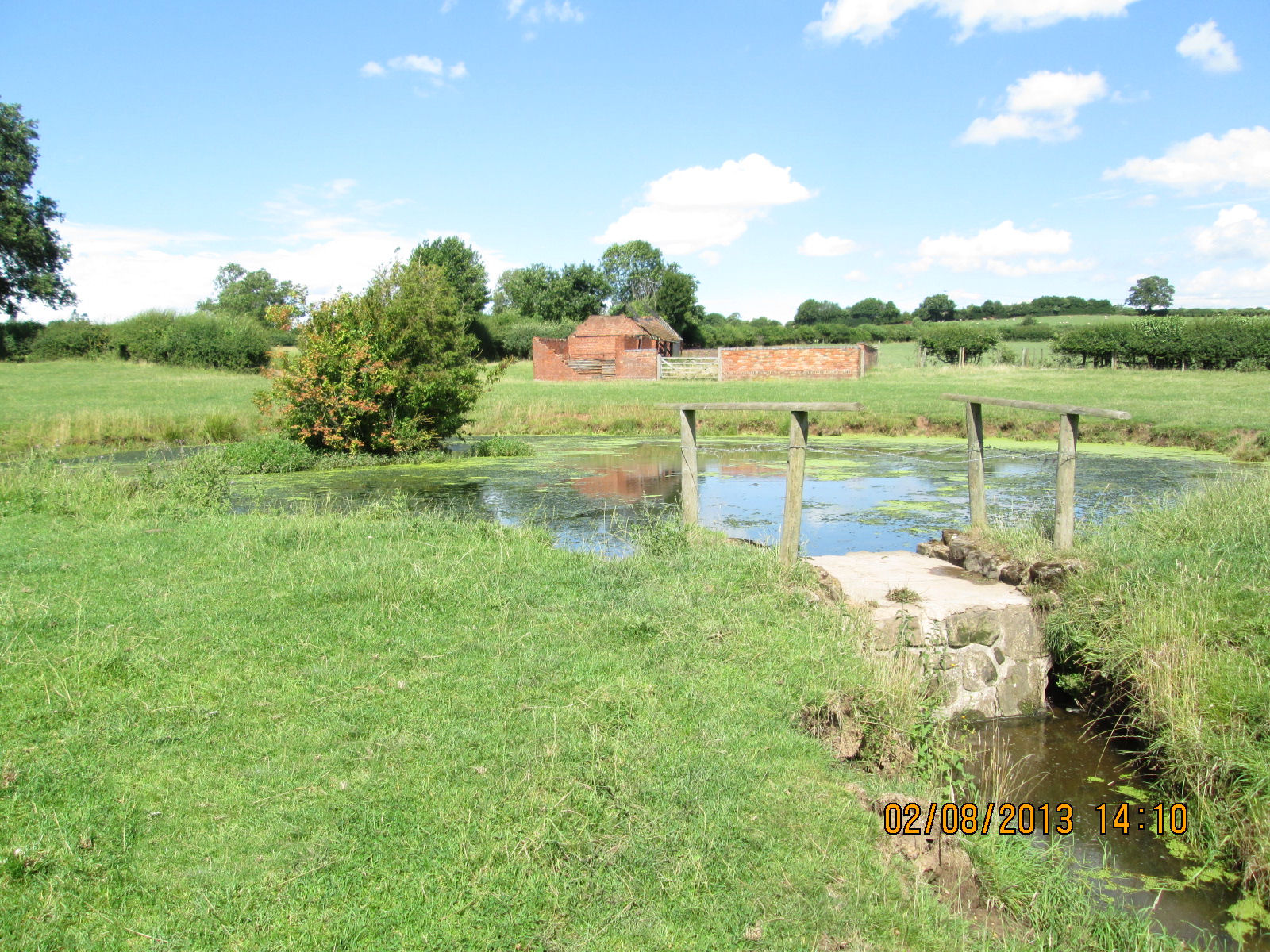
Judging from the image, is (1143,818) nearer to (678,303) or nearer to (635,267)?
(678,303)

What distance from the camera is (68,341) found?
1855 inches

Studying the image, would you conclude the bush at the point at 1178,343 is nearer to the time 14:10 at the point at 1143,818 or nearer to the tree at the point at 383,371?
the tree at the point at 383,371

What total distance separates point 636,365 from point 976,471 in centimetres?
4327

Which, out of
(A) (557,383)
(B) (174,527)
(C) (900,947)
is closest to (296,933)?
(C) (900,947)

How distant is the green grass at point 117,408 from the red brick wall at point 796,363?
951 inches

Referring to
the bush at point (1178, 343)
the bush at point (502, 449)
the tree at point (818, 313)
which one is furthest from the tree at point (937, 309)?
the bush at point (502, 449)

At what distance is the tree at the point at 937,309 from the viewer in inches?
3841

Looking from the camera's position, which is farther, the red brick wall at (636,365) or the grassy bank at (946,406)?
the red brick wall at (636,365)

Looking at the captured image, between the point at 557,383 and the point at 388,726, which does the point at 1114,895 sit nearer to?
the point at 388,726

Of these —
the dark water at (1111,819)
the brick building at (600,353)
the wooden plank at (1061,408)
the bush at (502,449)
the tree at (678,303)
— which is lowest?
the dark water at (1111,819)

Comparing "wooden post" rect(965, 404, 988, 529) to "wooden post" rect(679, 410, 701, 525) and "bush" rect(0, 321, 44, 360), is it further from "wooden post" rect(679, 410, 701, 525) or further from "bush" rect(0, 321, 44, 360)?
"bush" rect(0, 321, 44, 360)

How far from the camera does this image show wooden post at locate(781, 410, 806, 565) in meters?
7.59

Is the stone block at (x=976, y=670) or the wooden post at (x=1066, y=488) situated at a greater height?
the wooden post at (x=1066, y=488)
